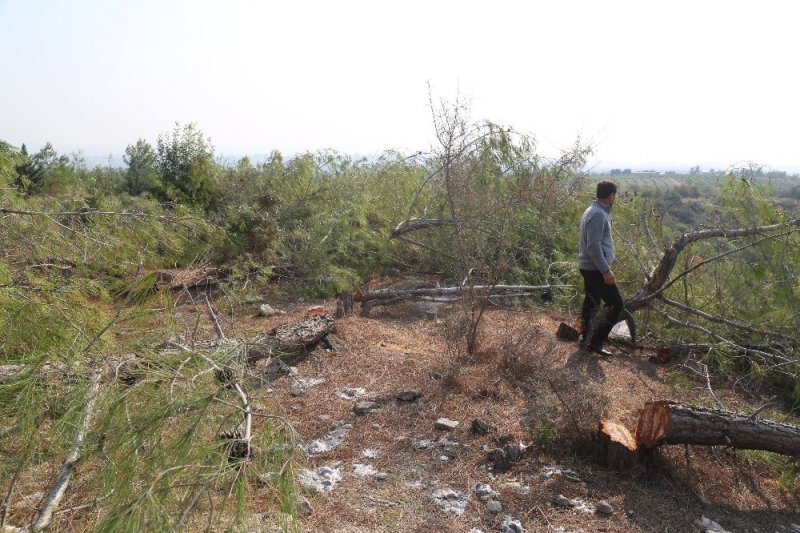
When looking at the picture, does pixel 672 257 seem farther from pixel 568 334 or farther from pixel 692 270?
pixel 568 334

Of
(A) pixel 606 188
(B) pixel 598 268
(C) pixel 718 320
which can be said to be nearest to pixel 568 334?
(B) pixel 598 268

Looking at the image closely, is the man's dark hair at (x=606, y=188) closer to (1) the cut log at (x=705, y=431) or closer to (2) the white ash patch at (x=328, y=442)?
(1) the cut log at (x=705, y=431)

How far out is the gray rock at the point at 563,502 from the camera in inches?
127

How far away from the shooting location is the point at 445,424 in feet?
13.3

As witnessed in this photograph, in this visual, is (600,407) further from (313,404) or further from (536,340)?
(313,404)

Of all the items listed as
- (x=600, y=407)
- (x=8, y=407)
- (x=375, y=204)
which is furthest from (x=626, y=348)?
(x=8, y=407)

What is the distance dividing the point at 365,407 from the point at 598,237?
8.68 feet

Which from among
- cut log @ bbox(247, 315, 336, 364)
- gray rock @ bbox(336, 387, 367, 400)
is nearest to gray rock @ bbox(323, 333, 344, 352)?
cut log @ bbox(247, 315, 336, 364)

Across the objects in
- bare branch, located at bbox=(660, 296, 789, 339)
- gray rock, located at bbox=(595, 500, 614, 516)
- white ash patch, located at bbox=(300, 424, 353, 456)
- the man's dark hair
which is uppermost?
the man's dark hair

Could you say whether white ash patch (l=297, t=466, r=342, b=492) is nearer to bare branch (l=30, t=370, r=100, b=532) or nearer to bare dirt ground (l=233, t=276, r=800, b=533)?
bare dirt ground (l=233, t=276, r=800, b=533)

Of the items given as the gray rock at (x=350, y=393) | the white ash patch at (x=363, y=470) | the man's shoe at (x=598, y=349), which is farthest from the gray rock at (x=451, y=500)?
the man's shoe at (x=598, y=349)

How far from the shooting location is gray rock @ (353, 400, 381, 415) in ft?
14.2

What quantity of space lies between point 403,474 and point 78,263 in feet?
9.27

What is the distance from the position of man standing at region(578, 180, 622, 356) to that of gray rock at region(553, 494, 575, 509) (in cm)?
263
